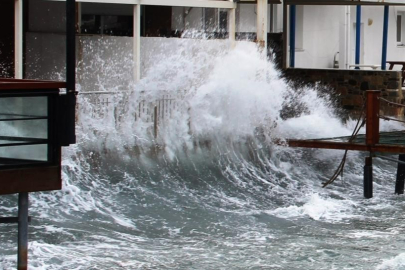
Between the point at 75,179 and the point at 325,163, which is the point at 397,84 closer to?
the point at 325,163

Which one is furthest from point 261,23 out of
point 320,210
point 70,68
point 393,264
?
point 70,68

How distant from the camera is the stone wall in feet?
67.1

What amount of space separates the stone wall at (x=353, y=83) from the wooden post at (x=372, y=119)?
5.57 m

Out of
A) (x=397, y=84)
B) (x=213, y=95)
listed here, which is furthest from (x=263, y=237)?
(x=397, y=84)

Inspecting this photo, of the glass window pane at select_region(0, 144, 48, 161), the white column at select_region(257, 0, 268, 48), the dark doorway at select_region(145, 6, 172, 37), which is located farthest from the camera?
the dark doorway at select_region(145, 6, 172, 37)

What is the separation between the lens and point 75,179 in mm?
14320

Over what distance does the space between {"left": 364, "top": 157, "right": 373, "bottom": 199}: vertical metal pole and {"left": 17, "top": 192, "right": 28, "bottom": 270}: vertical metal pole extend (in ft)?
24.9

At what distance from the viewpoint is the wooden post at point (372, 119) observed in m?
14.8

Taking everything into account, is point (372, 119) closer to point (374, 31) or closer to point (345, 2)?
point (345, 2)

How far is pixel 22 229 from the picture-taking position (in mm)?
8703

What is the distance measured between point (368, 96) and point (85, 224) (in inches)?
205

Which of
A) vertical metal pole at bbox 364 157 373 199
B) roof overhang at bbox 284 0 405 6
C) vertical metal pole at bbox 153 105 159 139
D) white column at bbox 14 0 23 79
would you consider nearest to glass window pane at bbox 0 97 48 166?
white column at bbox 14 0 23 79

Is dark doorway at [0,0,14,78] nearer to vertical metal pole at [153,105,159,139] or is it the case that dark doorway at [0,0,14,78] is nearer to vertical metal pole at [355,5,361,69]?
vertical metal pole at [153,105,159,139]

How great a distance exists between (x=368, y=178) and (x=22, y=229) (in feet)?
25.3
